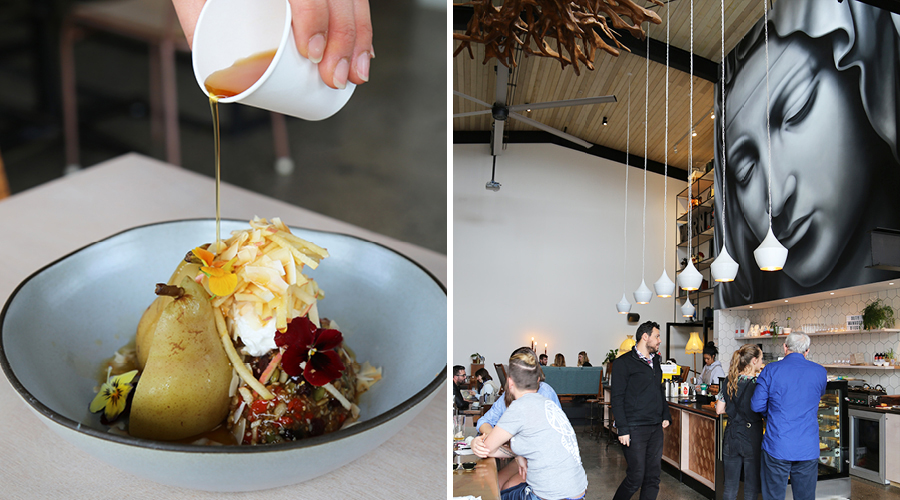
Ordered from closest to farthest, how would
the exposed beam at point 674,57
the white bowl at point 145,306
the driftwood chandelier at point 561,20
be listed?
the white bowl at point 145,306 → the driftwood chandelier at point 561,20 → the exposed beam at point 674,57

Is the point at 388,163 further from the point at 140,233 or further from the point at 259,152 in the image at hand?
the point at 140,233

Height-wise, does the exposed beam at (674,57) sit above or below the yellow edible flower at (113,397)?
above

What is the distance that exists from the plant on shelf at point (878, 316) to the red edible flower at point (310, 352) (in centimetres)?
617

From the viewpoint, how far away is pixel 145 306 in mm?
797

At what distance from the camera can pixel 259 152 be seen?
3.41 m

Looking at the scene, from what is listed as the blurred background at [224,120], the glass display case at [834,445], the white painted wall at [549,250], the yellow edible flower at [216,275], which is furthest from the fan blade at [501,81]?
the yellow edible flower at [216,275]

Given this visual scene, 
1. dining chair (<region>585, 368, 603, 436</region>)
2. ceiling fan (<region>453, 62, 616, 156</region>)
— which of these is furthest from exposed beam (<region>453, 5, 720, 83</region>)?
dining chair (<region>585, 368, 603, 436</region>)

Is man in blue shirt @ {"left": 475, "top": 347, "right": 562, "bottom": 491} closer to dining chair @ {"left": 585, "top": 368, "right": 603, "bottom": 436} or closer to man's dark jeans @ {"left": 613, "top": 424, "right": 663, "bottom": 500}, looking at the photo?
man's dark jeans @ {"left": 613, "top": 424, "right": 663, "bottom": 500}

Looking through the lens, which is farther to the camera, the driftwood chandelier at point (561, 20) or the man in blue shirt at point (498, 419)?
the driftwood chandelier at point (561, 20)

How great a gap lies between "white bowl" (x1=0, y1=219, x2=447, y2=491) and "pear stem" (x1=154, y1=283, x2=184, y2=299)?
13cm

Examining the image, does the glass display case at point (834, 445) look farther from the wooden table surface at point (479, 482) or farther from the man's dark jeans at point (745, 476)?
the wooden table surface at point (479, 482)

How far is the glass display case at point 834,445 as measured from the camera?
3.66m

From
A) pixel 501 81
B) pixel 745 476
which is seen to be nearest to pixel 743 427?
pixel 745 476

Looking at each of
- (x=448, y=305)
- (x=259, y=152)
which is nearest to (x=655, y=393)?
(x=448, y=305)
